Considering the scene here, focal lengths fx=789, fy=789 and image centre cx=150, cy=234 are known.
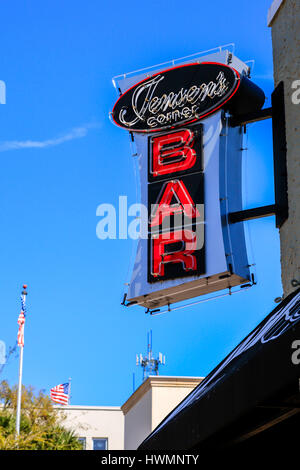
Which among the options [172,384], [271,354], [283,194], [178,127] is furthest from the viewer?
[172,384]

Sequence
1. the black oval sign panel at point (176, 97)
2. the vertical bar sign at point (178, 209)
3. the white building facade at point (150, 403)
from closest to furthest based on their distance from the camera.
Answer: the vertical bar sign at point (178, 209)
the black oval sign panel at point (176, 97)
the white building facade at point (150, 403)

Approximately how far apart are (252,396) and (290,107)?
191 inches

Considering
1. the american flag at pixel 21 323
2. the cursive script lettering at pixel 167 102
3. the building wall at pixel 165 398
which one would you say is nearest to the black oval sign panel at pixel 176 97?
the cursive script lettering at pixel 167 102

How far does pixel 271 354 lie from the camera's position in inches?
225

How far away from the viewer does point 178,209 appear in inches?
472

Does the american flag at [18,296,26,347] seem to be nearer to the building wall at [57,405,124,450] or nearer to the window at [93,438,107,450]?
the building wall at [57,405,124,450]

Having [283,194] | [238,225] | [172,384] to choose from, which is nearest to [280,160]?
[283,194]

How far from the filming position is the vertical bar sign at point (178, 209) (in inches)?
468

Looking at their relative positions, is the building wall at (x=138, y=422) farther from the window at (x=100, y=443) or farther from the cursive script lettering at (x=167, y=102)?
the window at (x=100, y=443)

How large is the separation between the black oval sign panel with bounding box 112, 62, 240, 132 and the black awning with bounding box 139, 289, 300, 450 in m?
5.22

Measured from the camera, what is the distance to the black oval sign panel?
12281 millimetres

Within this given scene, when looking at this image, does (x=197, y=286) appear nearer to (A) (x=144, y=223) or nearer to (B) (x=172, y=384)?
(A) (x=144, y=223)

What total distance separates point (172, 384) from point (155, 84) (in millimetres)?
14211

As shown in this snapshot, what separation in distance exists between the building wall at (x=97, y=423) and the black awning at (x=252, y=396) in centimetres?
4008
